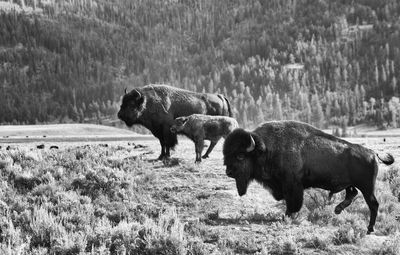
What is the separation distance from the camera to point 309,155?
9.36 m

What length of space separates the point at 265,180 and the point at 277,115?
148155 mm

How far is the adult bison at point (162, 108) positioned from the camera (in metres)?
15.4

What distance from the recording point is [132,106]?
15.4 metres

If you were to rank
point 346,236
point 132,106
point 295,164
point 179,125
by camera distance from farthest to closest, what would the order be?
point 179,125
point 132,106
point 295,164
point 346,236

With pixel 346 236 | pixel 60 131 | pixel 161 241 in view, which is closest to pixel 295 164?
pixel 346 236

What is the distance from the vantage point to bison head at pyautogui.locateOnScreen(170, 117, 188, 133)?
15586 mm

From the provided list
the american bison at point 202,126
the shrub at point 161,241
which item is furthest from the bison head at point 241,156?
the american bison at point 202,126

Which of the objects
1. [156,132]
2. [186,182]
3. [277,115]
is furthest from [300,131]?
[277,115]

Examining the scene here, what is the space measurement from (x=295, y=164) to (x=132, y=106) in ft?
25.2

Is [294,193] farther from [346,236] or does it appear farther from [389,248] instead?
[389,248]

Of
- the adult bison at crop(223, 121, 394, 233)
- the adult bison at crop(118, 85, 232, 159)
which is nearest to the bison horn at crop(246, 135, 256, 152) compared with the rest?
the adult bison at crop(223, 121, 394, 233)

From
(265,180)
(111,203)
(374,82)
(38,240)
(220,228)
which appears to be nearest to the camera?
A: (38,240)

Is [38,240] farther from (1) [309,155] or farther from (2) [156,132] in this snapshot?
(2) [156,132]

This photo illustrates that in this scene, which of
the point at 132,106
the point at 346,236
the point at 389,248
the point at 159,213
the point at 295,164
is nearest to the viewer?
the point at 389,248
